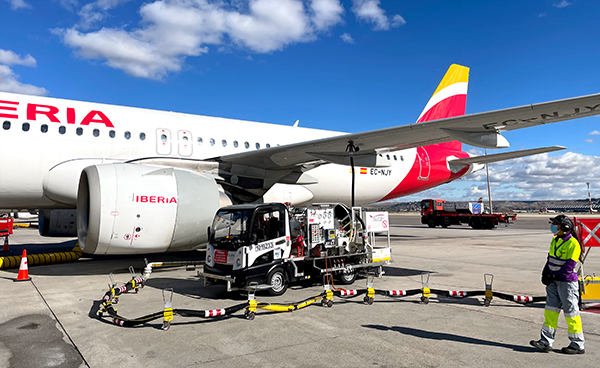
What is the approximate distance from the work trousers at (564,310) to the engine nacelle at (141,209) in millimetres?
7330

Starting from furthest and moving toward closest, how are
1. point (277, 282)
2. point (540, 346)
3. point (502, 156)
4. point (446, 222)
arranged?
point (446, 222), point (502, 156), point (277, 282), point (540, 346)

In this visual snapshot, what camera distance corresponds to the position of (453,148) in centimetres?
1873

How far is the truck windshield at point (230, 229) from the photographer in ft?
25.5

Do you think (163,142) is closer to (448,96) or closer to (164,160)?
(164,160)

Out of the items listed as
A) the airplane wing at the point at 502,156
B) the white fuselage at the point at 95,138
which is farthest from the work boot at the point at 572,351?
the white fuselage at the point at 95,138

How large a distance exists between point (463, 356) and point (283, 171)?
8.95 metres

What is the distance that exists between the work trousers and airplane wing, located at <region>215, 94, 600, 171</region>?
4118 mm

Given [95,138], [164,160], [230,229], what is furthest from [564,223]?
[95,138]

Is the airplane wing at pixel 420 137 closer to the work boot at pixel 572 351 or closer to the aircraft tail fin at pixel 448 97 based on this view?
the work boot at pixel 572 351

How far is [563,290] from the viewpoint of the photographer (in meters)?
4.91

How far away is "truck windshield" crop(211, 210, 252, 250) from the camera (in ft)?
25.5

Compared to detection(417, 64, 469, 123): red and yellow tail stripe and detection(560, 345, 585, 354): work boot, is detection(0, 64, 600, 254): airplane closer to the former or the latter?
detection(417, 64, 469, 123): red and yellow tail stripe

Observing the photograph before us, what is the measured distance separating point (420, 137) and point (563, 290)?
233 inches

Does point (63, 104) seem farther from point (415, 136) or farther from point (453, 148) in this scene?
point (453, 148)
